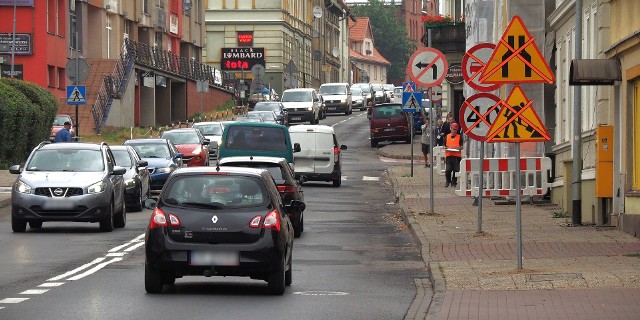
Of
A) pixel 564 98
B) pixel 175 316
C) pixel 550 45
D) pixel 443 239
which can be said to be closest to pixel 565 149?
pixel 564 98

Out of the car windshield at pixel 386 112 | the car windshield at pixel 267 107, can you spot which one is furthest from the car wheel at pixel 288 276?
the car windshield at pixel 267 107

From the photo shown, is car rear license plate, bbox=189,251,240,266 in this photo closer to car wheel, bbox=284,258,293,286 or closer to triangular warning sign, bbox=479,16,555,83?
car wheel, bbox=284,258,293,286

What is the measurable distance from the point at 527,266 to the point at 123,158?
15.9 m

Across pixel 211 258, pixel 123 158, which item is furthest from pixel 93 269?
pixel 123 158

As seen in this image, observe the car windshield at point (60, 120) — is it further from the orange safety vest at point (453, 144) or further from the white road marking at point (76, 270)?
the white road marking at point (76, 270)

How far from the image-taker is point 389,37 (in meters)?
196

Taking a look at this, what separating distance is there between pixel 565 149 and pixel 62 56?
36.0 m

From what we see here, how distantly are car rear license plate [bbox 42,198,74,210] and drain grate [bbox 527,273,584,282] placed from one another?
1064cm

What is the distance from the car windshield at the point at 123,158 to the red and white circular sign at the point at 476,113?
36.1ft

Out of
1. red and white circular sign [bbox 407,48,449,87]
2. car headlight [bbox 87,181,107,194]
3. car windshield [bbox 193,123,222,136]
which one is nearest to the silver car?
car headlight [bbox 87,181,107,194]

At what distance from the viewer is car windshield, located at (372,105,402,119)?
65.2m

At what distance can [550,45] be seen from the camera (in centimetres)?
3244

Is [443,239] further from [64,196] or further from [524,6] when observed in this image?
[524,6]

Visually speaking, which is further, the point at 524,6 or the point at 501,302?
the point at 524,6
